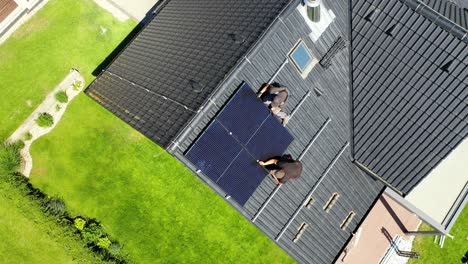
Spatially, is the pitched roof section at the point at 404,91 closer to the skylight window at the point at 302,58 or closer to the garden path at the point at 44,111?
the skylight window at the point at 302,58

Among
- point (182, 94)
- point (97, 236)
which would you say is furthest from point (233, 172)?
point (97, 236)

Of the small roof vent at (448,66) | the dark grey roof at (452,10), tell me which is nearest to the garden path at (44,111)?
the small roof vent at (448,66)

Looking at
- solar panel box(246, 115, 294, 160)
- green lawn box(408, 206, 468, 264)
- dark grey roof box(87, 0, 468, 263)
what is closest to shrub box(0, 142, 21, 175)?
dark grey roof box(87, 0, 468, 263)

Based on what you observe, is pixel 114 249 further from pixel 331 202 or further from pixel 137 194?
pixel 331 202

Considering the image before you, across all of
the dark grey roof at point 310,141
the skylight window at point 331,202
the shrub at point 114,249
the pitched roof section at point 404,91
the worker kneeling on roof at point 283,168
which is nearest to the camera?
the worker kneeling on roof at point 283,168

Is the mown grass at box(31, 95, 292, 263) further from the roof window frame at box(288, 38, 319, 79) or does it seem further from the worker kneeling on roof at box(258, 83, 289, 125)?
the roof window frame at box(288, 38, 319, 79)

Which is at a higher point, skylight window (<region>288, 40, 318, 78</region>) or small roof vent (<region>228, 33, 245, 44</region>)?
skylight window (<region>288, 40, 318, 78</region>)

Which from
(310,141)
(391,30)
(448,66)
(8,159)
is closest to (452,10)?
(448,66)
